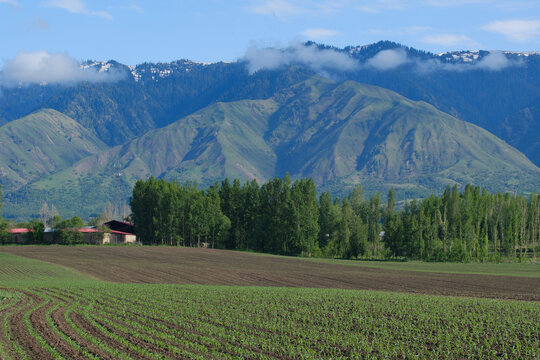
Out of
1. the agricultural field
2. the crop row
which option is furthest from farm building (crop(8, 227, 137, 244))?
the crop row

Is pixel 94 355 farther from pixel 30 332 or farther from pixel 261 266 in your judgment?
pixel 261 266

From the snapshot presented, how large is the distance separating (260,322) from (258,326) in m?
1.35

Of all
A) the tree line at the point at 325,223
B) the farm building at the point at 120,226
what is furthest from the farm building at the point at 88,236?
the farm building at the point at 120,226

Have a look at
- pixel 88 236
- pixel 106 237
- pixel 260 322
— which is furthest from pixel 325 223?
pixel 260 322

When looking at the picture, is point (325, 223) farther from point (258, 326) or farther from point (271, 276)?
point (258, 326)

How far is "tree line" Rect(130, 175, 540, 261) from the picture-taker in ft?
458

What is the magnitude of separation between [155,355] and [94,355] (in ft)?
9.82

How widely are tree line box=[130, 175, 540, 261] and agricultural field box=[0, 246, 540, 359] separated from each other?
6754 cm

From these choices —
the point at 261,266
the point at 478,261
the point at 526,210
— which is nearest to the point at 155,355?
the point at 261,266

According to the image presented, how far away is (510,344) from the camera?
112ft

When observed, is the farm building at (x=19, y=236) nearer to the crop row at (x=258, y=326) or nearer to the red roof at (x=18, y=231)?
the red roof at (x=18, y=231)

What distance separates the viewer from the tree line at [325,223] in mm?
139625

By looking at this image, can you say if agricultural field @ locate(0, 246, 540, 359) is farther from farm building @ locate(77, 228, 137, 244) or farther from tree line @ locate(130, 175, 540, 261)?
farm building @ locate(77, 228, 137, 244)

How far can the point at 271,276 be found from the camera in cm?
8069
